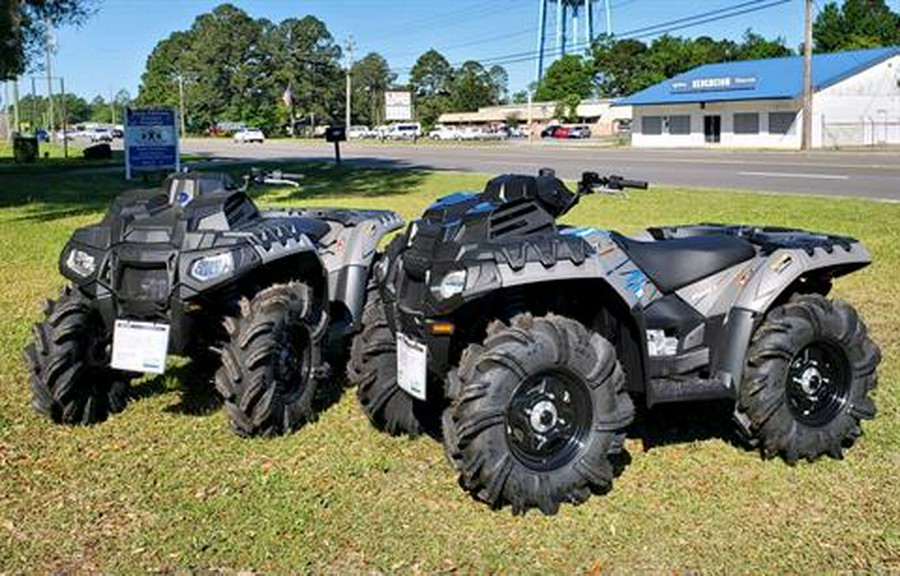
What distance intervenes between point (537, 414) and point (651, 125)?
56644 millimetres

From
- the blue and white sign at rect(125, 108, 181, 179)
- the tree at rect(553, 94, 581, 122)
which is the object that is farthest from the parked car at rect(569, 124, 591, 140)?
the blue and white sign at rect(125, 108, 181, 179)

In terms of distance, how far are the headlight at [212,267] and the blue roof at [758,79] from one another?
48490 mm

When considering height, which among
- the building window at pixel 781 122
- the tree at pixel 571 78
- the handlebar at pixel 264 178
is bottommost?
the handlebar at pixel 264 178

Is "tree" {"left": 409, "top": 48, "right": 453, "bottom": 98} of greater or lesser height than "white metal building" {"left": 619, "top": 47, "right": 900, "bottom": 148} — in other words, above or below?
above

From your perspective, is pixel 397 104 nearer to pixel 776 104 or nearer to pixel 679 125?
pixel 679 125

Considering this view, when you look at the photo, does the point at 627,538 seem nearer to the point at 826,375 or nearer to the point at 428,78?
the point at 826,375

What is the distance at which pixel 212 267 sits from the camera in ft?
16.1

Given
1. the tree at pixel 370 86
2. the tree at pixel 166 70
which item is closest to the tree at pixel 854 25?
the tree at pixel 370 86

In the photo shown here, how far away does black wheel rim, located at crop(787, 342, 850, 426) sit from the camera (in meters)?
4.73

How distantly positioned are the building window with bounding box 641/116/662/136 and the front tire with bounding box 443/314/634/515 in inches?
2192

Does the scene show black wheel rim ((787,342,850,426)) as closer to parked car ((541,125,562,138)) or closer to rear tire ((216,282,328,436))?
rear tire ((216,282,328,436))

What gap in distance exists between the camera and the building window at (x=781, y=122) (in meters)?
50.2

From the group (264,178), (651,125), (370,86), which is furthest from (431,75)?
(264,178)

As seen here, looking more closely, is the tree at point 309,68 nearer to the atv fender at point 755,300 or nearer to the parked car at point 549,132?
the parked car at point 549,132
